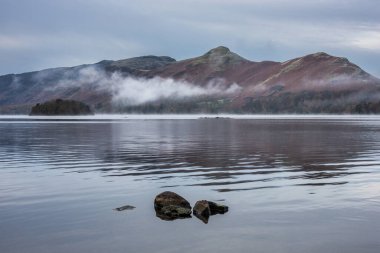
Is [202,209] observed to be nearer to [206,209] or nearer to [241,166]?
[206,209]

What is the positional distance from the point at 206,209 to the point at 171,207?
161cm

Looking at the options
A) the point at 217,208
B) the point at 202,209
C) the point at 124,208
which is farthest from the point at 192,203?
the point at 124,208

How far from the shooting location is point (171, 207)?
20828 mm

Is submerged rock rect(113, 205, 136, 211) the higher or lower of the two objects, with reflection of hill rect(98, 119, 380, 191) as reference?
higher

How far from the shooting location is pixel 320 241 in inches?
651

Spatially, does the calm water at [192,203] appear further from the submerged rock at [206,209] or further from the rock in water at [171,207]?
the rock in water at [171,207]

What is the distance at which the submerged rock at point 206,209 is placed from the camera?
66.4 ft

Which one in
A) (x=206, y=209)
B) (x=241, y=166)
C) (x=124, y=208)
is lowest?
(x=241, y=166)

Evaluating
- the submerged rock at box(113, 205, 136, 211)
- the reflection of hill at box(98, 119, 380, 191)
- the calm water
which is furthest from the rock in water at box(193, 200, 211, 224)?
the reflection of hill at box(98, 119, 380, 191)

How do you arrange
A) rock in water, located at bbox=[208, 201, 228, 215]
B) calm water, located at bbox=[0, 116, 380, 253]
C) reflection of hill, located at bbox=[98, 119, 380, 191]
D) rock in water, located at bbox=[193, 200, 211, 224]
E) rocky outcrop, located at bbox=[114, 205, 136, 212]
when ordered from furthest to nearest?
reflection of hill, located at bbox=[98, 119, 380, 191] < rocky outcrop, located at bbox=[114, 205, 136, 212] < rock in water, located at bbox=[208, 201, 228, 215] < rock in water, located at bbox=[193, 200, 211, 224] < calm water, located at bbox=[0, 116, 380, 253]

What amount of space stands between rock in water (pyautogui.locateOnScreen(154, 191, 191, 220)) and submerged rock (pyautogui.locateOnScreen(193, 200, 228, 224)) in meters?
0.40

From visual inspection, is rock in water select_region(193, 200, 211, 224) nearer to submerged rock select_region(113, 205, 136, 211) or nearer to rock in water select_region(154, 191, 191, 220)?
rock in water select_region(154, 191, 191, 220)

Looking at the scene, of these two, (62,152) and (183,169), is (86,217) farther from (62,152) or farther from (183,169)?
(62,152)

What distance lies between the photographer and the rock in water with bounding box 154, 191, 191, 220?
2048cm
